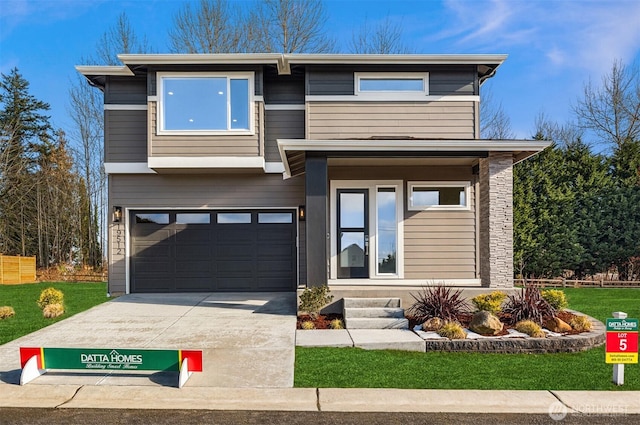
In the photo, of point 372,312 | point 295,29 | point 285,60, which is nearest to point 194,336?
point 372,312

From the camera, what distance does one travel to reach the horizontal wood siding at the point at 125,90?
11.4m

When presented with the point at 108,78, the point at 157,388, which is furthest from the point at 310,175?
the point at 108,78

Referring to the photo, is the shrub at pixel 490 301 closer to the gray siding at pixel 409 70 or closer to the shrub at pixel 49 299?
Answer: the gray siding at pixel 409 70

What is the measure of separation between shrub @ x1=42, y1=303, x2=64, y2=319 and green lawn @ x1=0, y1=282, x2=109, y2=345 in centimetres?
9

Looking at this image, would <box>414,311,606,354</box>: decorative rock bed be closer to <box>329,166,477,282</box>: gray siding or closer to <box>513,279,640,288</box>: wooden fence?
<box>329,166,477,282</box>: gray siding

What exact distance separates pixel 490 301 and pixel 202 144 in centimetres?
727

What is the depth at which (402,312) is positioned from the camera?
7.65 meters

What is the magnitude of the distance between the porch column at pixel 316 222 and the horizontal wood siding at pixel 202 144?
2849mm

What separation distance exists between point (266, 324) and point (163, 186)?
18.1ft

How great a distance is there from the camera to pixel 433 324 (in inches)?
272

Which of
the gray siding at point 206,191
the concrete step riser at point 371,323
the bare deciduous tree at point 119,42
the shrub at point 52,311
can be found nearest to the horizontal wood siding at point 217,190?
the gray siding at point 206,191

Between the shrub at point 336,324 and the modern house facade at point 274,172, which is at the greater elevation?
the modern house facade at point 274,172

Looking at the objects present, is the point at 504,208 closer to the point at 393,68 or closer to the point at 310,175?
the point at 310,175

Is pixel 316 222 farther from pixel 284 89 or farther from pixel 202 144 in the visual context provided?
pixel 284 89
